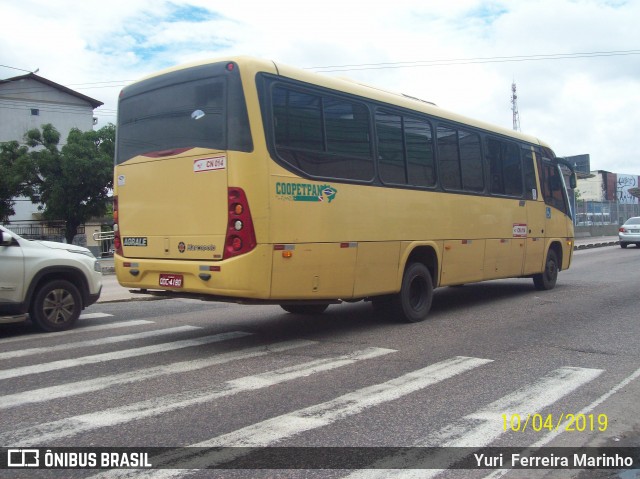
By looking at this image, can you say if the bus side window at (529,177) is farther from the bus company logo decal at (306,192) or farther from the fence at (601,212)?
the fence at (601,212)

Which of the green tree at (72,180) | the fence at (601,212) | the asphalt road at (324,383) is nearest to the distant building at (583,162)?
the fence at (601,212)

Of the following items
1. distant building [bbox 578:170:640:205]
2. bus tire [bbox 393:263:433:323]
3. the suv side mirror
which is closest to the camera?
the suv side mirror

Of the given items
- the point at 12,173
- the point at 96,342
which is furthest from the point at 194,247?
the point at 12,173

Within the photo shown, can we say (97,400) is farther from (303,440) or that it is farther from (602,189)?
(602,189)

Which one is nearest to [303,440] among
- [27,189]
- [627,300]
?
[627,300]

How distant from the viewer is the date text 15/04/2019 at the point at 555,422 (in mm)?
4586

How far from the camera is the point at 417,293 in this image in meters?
9.39

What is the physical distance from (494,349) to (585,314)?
3.37 m

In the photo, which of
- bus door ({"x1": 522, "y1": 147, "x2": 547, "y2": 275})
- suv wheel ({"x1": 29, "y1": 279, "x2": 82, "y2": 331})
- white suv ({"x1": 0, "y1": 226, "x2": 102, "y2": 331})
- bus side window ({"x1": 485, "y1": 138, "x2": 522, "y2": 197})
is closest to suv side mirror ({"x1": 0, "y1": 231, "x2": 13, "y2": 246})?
white suv ({"x1": 0, "y1": 226, "x2": 102, "y2": 331})

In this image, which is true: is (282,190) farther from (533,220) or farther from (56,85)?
(56,85)

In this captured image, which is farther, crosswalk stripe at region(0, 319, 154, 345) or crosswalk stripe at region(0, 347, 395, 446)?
crosswalk stripe at region(0, 319, 154, 345)

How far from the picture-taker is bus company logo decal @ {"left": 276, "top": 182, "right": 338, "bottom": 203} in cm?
689

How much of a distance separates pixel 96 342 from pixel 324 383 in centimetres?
352

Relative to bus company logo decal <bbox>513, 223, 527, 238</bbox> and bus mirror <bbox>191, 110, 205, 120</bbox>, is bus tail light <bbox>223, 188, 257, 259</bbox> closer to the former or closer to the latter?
bus mirror <bbox>191, 110, 205, 120</bbox>
